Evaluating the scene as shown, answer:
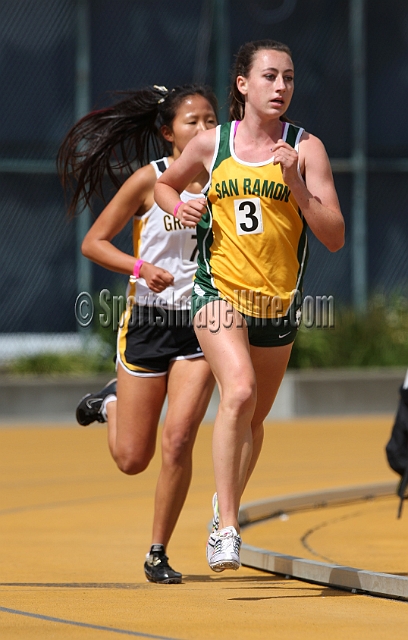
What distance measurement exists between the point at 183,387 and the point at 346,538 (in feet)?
6.29

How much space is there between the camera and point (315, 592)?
19.0ft

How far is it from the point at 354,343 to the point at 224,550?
541 inches

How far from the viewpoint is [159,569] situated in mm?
6203

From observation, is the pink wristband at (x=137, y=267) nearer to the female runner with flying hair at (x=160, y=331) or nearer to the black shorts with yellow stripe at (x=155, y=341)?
the female runner with flying hair at (x=160, y=331)

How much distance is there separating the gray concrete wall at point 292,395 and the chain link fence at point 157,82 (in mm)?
2953

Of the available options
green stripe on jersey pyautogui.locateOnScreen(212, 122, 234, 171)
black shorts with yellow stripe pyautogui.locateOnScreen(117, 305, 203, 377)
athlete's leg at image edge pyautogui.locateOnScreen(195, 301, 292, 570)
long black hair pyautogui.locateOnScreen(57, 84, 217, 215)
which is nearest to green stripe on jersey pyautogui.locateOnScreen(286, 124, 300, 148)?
green stripe on jersey pyautogui.locateOnScreen(212, 122, 234, 171)

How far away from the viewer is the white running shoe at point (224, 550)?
5324 millimetres

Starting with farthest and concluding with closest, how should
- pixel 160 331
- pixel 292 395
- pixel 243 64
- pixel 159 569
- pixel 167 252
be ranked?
pixel 292 395
pixel 167 252
pixel 160 331
pixel 159 569
pixel 243 64

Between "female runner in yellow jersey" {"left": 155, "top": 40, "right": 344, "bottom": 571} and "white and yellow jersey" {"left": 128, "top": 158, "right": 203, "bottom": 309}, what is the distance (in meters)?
0.79

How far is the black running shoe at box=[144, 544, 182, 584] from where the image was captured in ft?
20.2
